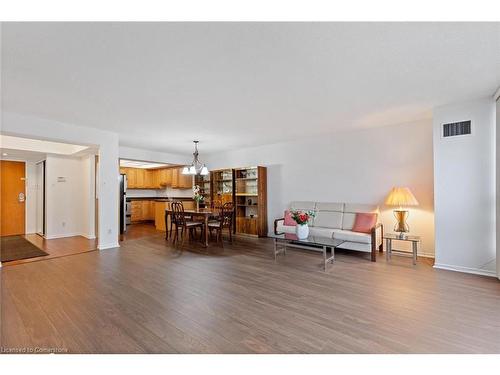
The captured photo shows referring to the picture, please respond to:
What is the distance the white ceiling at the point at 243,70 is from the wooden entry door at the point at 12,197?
4.29 meters

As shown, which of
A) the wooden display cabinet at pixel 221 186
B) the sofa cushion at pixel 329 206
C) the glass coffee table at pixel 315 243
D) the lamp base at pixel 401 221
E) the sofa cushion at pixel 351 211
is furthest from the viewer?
the wooden display cabinet at pixel 221 186

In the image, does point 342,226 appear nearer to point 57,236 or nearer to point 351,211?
point 351,211

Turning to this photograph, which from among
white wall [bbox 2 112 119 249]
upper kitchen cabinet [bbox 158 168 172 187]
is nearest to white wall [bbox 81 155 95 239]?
white wall [bbox 2 112 119 249]

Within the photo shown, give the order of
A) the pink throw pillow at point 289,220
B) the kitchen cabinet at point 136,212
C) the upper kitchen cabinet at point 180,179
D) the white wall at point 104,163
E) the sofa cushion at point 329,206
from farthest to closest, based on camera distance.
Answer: the kitchen cabinet at point 136,212 → the upper kitchen cabinet at point 180,179 → the pink throw pillow at point 289,220 → the sofa cushion at point 329,206 → the white wall at point 104,163

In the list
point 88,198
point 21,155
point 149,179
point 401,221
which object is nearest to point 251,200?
point 401,221

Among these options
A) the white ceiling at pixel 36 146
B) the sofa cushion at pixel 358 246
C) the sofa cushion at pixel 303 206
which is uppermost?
the white ceiling at pixel 36 146

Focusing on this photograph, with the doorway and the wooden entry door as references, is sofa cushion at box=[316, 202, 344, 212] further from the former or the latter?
the wooden entry door

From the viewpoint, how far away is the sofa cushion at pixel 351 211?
15.0ft

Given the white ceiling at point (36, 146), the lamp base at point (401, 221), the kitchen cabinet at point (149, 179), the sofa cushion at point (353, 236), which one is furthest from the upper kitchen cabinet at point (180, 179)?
the lamp base at point (401, 221)

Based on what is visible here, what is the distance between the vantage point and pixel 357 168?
490 centimetres

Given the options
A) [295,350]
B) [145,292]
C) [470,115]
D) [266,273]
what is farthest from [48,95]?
[470,115]

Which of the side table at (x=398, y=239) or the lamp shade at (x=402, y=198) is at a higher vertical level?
the lamp shade at (x=402, y=198)

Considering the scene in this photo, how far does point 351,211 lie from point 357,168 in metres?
0.90

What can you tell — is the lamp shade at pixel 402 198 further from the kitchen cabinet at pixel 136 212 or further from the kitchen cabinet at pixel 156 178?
the kitchen cabinet at pixel 136 212
